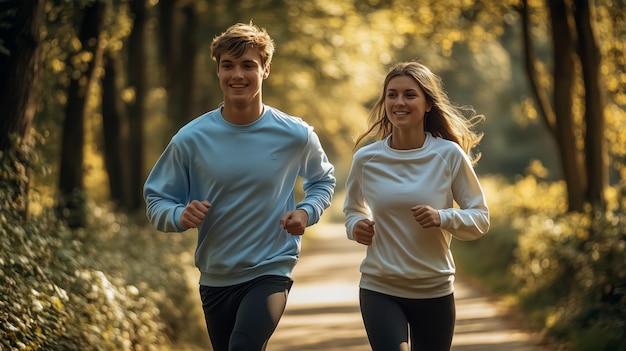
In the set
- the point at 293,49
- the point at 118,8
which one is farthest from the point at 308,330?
the point at 293,49

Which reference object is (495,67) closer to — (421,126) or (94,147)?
(94,147)

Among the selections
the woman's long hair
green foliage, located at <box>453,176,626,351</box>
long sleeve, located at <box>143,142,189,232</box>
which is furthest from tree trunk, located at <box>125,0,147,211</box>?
long sleeve, located at <box>143,142,189,232</box>

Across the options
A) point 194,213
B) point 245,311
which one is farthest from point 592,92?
point 194,213

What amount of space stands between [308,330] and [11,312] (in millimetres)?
6565

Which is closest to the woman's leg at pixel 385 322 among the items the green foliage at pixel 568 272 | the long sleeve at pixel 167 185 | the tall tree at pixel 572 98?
the long sleeve at pixel 167 185

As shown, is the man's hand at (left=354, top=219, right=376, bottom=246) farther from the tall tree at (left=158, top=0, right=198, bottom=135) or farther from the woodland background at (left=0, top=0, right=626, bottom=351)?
the tall tree at (left=158, top=0, right=198, bottom=135)

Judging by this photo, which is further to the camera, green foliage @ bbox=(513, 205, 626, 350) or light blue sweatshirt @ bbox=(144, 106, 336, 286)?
green foliage @ bbox=(513, 205, 626, 350)

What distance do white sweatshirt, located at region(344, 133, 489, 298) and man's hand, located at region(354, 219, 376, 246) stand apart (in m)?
0.08

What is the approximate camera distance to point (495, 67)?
130 ft

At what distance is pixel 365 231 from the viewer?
5.39m

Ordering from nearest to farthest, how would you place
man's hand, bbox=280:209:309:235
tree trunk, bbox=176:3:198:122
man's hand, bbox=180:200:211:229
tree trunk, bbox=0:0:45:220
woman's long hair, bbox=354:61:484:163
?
man's hand, bbox=180:200:211:229
man's hand, bbox=280:209:309:235
woman's long hair, bbox=354:61:484:163
tree trunk, bbox=0:0:45:220
tree trunk, bbox=176:3:198:122

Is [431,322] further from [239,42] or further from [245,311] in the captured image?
[239,42]

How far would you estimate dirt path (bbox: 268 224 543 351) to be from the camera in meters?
11.1

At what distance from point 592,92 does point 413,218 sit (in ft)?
27.0
